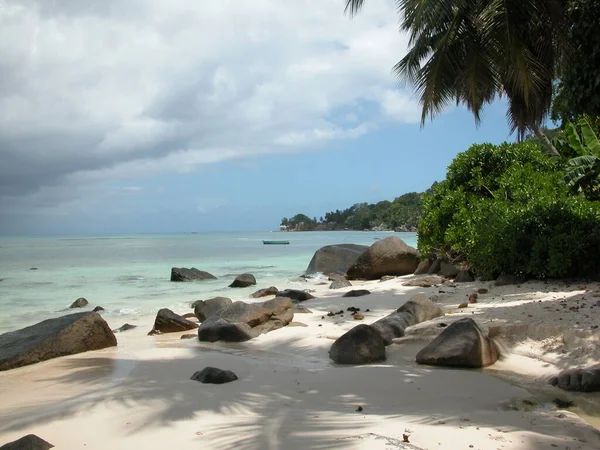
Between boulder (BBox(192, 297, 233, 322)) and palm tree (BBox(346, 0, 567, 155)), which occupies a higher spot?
palm tree (BBox(346, 0, 567, 155))

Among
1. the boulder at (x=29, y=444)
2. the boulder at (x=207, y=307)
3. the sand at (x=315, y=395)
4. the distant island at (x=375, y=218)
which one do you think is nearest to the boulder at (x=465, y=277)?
the sand at (x=315, y=395)

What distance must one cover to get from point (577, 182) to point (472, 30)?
5.48 m

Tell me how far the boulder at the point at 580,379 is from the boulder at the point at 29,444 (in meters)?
4.50

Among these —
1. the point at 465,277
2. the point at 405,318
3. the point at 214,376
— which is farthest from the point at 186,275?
the point at 214,376

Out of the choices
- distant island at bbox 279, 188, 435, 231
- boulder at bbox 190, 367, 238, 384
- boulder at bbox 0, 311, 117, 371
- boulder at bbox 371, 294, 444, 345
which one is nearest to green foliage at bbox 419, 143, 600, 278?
boulder at bbox 371, 294, 444, 345

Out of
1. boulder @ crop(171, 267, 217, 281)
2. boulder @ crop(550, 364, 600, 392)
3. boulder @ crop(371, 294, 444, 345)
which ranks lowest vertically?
boulder @ crop(171, 267, 217, 281)

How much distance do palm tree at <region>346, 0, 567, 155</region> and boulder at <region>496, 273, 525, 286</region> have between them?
4062 mm

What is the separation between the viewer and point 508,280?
980cm

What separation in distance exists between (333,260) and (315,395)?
1658 centimetres

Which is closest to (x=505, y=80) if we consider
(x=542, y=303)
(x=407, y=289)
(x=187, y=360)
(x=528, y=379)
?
(x=407, y=289)

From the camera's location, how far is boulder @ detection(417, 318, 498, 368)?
5.58 meters

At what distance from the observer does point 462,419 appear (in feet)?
12.8

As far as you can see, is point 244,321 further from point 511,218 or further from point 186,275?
point 186,275

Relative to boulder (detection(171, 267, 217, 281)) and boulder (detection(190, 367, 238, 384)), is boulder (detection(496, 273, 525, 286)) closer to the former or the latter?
boulder (detection(190, 367, 238, 384))
